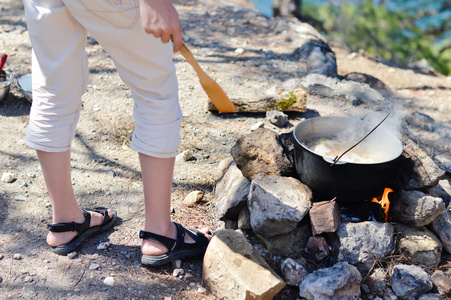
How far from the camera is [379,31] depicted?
1343cm

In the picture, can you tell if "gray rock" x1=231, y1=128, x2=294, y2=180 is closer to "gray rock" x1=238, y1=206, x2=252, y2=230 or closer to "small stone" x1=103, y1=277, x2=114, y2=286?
"gray rock" x1=238, y1=206, x2=252, y2=230

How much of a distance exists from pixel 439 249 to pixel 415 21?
1399 centimetres

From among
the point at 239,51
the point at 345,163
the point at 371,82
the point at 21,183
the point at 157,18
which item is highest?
the point at 157,18

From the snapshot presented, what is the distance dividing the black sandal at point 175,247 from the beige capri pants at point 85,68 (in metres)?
0.49

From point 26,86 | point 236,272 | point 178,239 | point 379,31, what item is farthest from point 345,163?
point 379,31

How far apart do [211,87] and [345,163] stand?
110cm

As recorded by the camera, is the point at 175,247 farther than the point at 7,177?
No

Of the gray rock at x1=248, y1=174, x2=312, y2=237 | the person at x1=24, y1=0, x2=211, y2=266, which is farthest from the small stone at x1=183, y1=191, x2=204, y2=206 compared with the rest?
the person at x1=24, y1=0, x2=211, y2=266

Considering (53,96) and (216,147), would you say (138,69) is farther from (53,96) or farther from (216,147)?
(216,147)

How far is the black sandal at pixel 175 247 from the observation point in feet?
7.46

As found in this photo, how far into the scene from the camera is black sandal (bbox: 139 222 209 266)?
2274mm

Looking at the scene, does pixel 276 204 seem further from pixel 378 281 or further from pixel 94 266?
pixel 94 266

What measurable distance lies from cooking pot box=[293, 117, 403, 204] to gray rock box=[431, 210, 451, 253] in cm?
48

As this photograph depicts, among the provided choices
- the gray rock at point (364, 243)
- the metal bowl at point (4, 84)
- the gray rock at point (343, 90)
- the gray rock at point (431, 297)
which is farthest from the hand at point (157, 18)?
the gray rock at point (343, 90)
